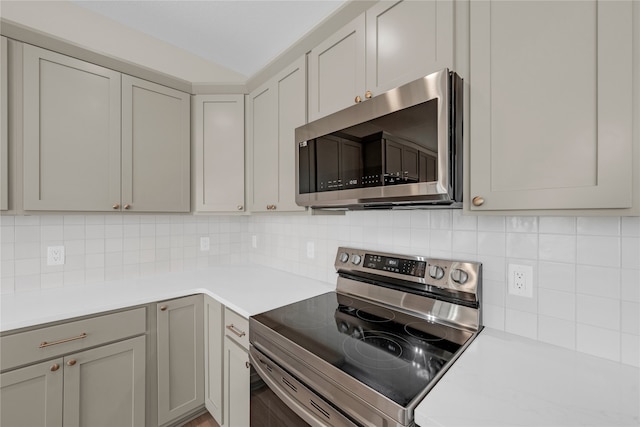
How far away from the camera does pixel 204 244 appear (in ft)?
7.74

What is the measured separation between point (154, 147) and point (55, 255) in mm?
885

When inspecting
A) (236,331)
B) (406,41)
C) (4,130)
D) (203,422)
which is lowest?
(203,422)

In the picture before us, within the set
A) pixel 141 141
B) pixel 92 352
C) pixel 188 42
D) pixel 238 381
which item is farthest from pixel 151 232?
pixel 188 42

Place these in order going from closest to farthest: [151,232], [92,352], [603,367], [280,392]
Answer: [603,367]
[280,392]
[92,352]
[151,232]

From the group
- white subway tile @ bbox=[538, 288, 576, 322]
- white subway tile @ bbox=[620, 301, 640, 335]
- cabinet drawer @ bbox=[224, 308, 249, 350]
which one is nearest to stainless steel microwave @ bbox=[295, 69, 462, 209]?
white subway tile @ bbox=[538, 288, 576, 322]

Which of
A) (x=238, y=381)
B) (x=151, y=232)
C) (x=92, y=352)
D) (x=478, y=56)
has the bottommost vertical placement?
(x=238, y=381)

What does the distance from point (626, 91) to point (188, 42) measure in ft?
8.36

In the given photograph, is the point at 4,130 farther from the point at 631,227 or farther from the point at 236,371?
the point at 631,227

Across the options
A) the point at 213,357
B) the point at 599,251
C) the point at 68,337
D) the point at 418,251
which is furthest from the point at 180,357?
the point at 599,251

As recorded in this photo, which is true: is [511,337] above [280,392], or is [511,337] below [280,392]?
above

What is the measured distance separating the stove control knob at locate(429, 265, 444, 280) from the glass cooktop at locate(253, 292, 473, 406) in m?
0.19

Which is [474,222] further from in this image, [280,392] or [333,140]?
[280,392]

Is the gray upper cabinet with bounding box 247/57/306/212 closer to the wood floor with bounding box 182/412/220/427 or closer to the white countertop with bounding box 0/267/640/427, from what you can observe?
the white countertop with bounding box 0/267/640/427

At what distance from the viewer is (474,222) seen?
3.86 ft
